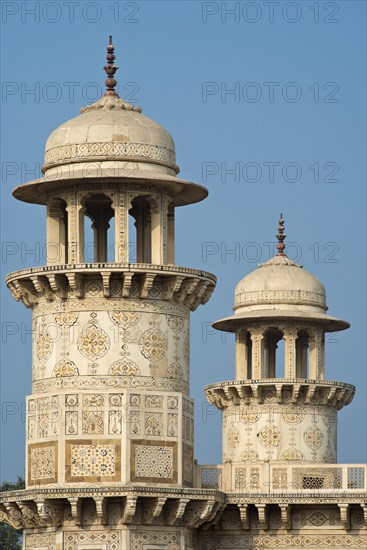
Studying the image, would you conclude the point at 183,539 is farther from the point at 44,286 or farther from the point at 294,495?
the point at 44,286

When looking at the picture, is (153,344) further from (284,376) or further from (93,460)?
(284,376)

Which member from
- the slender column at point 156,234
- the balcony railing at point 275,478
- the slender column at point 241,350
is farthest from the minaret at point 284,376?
the slender column at point 156,234

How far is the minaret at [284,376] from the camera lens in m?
65.0

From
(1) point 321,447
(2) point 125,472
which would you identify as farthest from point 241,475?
(1) point 321,447

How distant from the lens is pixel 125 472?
48562 mm

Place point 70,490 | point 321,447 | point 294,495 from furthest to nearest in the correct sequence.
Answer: point 321,447 → point 294,495 → point 70,490

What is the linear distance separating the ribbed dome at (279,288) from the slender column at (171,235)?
14.1 metres

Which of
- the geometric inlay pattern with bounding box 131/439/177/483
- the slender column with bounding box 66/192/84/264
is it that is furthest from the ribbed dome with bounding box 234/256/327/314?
the geometric inlay pattern with bounding box 131/439/177/483

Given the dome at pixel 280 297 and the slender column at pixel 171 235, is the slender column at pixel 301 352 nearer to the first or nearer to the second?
the dome at pixel 280 297

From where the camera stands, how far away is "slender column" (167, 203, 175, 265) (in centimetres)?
5138

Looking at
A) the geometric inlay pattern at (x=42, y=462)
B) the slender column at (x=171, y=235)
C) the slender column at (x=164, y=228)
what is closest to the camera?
the geometric inlay pattern at (x=42, y=462)

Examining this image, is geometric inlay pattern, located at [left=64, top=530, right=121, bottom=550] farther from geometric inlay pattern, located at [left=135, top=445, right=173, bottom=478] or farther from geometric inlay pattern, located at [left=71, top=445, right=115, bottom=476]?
geometric inlay pattern, located at [left=135, top=445, right=173, bottom=478]

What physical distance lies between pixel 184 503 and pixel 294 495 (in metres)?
→ 3.70

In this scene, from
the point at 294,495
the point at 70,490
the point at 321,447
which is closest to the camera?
the point at 70,490
